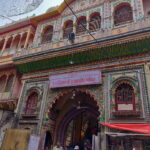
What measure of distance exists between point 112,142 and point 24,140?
3.95 m

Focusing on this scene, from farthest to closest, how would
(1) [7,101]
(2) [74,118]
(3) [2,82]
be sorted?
(3) [2,82] → (2) [74,118] → (1) [7,101]

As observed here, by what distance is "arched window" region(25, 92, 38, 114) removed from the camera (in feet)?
29.0

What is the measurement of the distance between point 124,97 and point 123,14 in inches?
186

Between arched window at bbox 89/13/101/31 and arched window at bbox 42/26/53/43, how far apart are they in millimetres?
2791

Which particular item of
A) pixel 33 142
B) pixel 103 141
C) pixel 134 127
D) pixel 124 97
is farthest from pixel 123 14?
pixel 33 142

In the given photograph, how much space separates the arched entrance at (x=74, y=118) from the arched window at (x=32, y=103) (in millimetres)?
1099

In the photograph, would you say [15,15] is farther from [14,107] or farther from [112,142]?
[112,142]

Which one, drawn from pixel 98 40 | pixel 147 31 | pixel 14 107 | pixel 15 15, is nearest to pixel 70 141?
pixel 14 107

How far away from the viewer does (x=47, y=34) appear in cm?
1084

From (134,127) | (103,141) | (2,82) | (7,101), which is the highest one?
(2,82)

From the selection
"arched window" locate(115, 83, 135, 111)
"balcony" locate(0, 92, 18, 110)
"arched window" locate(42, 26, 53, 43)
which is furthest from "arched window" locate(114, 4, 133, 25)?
"balcony" locate(0, 92, 18, 110)

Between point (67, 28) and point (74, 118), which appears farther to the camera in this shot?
point (67, 28)

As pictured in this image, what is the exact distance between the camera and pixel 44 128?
313 inches

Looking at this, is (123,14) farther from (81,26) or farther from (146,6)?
(81,26)
